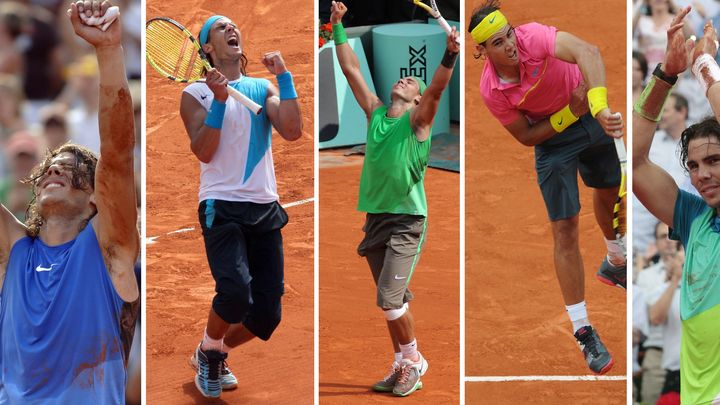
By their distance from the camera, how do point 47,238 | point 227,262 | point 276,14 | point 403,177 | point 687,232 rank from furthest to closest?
point 276,14
point 403,177
point 227,262
point 687,232
point 47,238

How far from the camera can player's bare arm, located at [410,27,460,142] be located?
9.34 metres

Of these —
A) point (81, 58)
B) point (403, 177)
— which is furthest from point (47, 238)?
point (81, 58)

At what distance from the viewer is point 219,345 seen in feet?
Result: 29.8

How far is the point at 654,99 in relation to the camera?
25.6 ft

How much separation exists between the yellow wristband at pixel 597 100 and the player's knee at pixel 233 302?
2.19 m

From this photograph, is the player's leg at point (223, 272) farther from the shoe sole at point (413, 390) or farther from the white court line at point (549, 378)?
the white court line at point (549, 378)

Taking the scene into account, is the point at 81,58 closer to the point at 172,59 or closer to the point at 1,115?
the point at 1,115

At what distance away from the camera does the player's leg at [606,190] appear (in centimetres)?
969

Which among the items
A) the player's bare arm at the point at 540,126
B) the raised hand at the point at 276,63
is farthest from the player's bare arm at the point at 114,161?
the player's bare arm at the point at 540,126

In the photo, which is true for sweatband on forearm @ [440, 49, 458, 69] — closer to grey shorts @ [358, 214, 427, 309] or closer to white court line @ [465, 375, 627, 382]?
grey shorts @ [358, 214, 427, 309]

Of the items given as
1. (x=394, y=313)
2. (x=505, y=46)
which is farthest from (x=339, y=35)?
(x=394, y=313)

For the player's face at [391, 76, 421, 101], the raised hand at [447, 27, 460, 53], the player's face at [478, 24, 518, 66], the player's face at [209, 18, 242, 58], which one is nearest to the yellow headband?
the player's face at [478, 24, 518, 66]

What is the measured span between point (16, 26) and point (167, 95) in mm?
1133

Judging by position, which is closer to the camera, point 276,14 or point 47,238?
point 47,238
